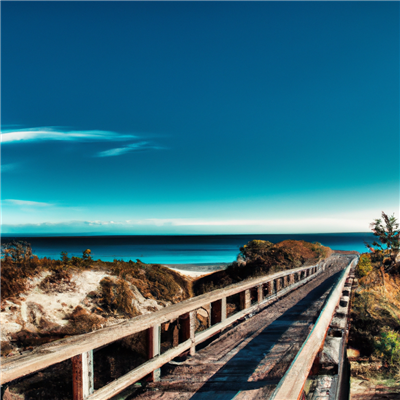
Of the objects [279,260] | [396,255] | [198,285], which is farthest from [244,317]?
[396,255]

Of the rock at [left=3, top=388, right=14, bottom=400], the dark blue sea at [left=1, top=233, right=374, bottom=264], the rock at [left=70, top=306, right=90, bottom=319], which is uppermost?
the rock at [left=3, top=388, right=14, bottom=400]

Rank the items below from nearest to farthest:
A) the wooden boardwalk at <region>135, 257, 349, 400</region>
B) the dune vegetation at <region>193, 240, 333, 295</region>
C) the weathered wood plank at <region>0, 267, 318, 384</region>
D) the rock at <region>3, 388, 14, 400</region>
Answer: the weathered wood plank at <region>0, 267, 318, 384</region>
the wooden boardwalk at <region>135, 257, 349, 400</region>
the rock at <region>3, 388, 14, 400</region>
the dune vegetation at <region>193, 240, 333, 295</region>

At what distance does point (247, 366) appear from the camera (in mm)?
4395

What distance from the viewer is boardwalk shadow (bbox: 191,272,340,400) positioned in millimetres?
3598

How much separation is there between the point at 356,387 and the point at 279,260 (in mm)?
17600

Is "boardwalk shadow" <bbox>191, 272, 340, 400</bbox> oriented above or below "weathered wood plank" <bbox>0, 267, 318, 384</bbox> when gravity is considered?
below

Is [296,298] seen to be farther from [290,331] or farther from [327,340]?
[327,340]

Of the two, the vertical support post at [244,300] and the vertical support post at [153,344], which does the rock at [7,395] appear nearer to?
the vertical support post at [153,344]

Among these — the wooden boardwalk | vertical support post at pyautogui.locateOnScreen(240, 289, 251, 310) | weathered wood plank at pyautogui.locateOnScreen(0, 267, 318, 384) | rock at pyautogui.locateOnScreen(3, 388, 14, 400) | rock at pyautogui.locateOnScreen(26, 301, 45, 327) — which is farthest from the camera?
rock at pyautogui.locateOnScreen(26, 301, 45, 327)

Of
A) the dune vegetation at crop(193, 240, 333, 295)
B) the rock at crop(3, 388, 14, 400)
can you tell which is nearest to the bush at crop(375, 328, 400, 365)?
the rock at crop(3, 388, 14, 400)

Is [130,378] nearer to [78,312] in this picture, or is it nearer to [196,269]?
[78,312]

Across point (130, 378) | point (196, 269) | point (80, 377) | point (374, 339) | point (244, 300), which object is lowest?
point (196, 269)

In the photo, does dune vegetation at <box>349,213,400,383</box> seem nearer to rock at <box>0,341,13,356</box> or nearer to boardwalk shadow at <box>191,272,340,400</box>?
boardwalk shadow at <box>191,272,340,400</box>

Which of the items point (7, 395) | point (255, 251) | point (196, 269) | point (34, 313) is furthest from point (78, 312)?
point (196, 269)
